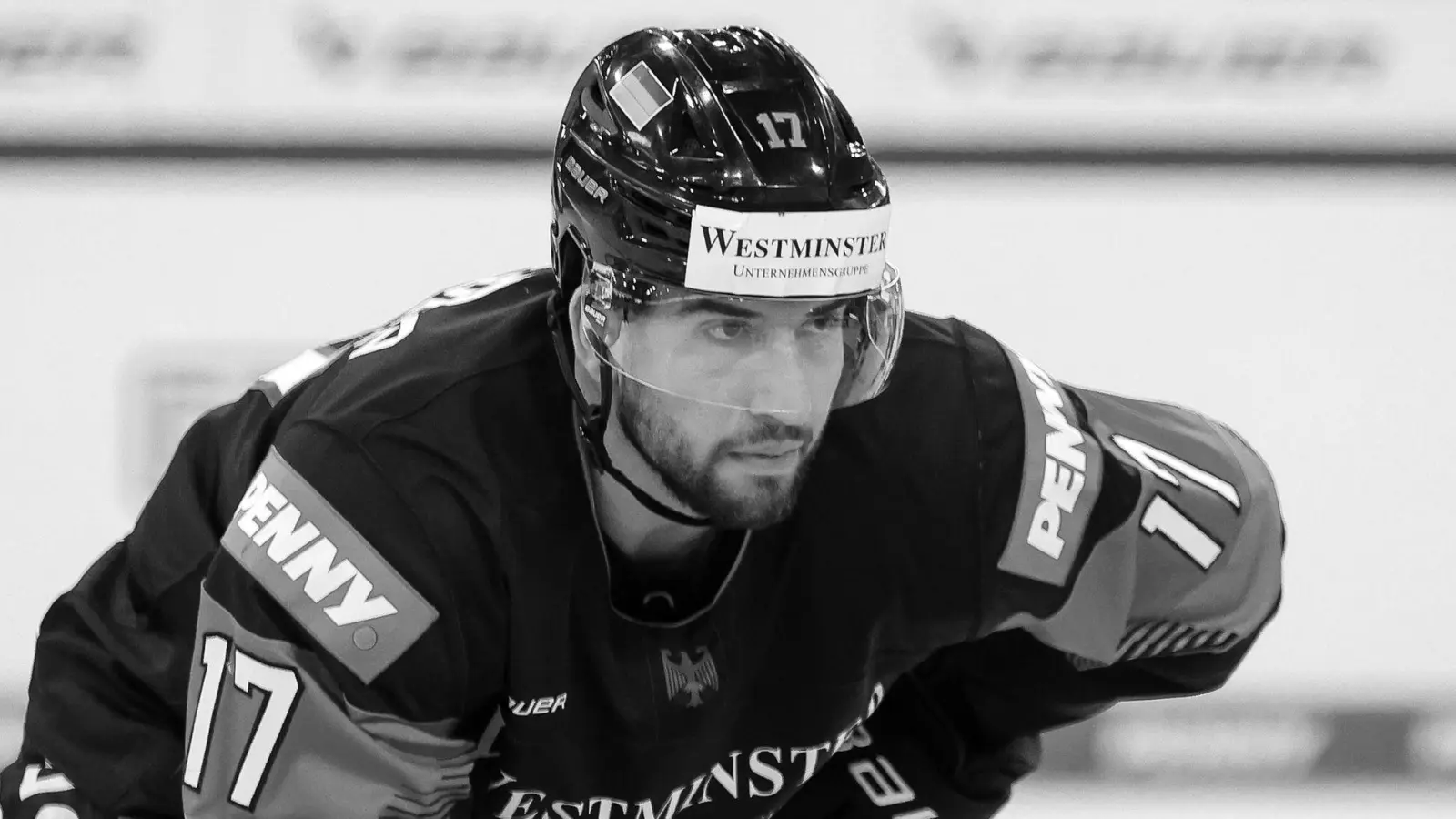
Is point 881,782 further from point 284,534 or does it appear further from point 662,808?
point 284,534

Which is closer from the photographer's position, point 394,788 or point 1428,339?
point 394,788

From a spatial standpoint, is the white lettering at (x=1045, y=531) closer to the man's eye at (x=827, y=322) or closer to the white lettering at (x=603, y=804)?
the man's eye at (x=827, y=322)

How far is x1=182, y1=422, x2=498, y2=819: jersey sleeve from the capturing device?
1.20 m

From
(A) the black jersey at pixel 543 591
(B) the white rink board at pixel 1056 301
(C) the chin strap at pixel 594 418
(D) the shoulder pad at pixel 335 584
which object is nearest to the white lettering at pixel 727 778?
(A) the black jersey at pixel 543 591

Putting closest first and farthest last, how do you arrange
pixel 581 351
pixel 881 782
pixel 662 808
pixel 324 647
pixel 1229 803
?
pixel 324 647
pixel 581 351
pixel 662 808
pixel 881 782
pixel 1229 803

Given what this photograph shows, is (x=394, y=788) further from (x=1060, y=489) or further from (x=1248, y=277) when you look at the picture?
(x=1248, y=277)

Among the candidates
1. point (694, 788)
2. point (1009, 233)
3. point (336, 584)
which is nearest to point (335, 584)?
point (336, 584)

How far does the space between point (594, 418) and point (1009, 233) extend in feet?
3.86


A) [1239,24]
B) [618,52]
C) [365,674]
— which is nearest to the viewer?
[365,674]

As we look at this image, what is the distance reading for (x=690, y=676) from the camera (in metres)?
1.34

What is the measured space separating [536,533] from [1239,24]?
4.58ft

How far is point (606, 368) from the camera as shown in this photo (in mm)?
1283

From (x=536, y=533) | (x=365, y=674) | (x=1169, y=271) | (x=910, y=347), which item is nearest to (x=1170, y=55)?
(x=1169, y=271)

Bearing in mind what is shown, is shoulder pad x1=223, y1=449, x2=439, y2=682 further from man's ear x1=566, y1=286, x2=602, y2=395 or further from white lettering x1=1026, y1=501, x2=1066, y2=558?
white lettering x1=1026, y1=501, x2=1066, y2=558
